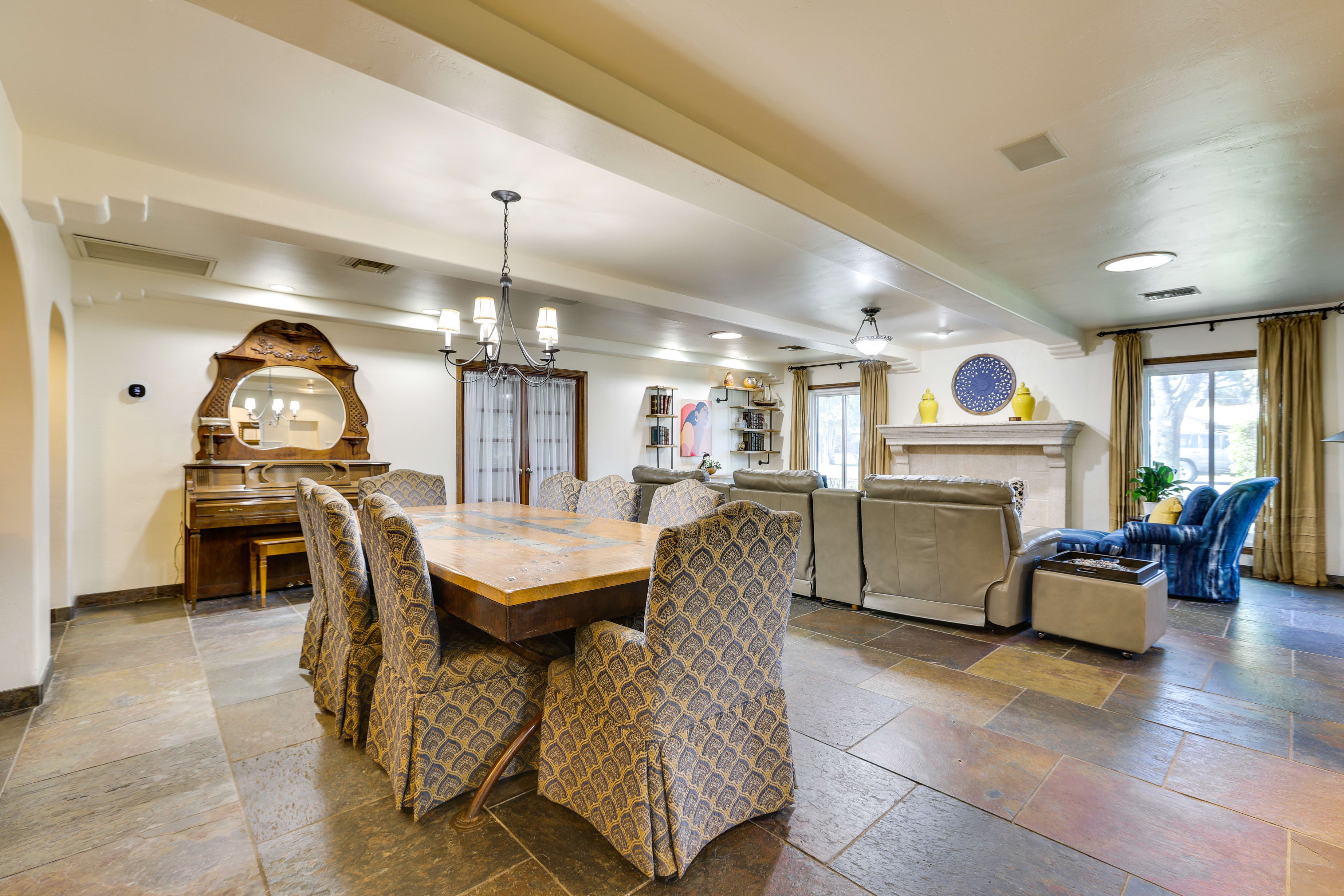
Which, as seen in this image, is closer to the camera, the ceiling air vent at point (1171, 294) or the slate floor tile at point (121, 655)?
the slate floor tile at point (121, 655)

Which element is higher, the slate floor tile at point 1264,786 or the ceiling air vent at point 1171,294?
the ceiling air vent at point 1171,294

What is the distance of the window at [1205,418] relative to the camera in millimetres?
5527

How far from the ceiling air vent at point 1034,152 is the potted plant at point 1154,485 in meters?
4.39

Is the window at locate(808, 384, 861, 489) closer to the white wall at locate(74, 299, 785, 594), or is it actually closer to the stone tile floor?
the stone tile floor

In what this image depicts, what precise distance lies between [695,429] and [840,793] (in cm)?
660

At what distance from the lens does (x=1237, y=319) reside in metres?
5.48

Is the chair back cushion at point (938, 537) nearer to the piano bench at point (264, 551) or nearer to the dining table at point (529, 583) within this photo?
the dining table at point (529, 583)

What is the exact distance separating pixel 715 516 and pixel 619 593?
549 millimetres

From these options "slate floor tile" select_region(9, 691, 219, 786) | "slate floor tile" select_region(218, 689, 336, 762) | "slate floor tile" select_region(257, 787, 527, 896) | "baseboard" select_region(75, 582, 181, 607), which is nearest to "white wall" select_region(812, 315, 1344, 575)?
"slate floor tile" select_region(257, 787, 527, 896)

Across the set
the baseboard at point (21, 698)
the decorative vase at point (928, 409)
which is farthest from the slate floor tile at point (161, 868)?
the decorative vase at point (928, 409)

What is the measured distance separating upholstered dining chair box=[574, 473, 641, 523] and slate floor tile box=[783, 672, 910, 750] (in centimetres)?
130

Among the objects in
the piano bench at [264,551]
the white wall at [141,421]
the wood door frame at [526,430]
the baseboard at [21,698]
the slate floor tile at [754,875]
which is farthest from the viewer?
the wood door frame at [526,430]

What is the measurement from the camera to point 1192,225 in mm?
3303

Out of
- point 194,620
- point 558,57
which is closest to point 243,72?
point 558,57
